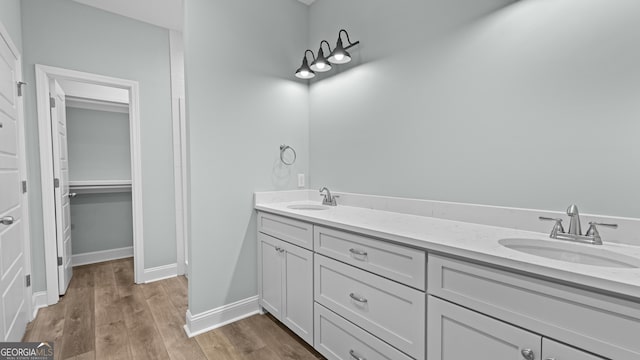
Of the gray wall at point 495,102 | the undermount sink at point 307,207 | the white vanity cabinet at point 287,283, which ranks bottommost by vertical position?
the white vanity cabinet at point 287,283

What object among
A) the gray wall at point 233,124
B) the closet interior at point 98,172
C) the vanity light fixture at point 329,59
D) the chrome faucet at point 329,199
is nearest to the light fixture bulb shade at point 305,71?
the vanity light fixture at point 329,59

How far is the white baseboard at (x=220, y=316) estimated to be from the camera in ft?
6.83

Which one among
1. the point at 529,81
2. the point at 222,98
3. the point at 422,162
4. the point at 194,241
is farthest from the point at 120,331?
the point at 529,81

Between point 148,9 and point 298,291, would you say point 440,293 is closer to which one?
point 298,291

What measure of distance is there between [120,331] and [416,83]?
2791 mm

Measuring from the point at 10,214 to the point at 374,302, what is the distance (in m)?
2.34

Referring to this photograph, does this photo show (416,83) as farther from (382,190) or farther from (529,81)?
(382,190)

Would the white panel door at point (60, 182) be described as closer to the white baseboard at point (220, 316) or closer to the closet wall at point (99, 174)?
the closet wall at point (99, 174)

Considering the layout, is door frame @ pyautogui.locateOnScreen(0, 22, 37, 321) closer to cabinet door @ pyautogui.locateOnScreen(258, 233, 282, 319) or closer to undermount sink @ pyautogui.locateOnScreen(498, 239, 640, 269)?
cabinet door @ pyautogui.locateOnScreen(258, 233, 282, 319)

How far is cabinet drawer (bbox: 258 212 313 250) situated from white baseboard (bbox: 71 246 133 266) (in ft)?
8.96

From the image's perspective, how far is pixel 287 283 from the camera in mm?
1999

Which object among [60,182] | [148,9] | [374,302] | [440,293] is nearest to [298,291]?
[374,302]

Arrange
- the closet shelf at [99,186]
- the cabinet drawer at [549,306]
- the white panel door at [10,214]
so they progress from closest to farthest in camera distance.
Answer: the cabinet drawer at [549,306]
the white panel door at [10,214]
the closet shelf at [99,186]

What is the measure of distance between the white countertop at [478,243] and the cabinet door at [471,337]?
0.71 ft
